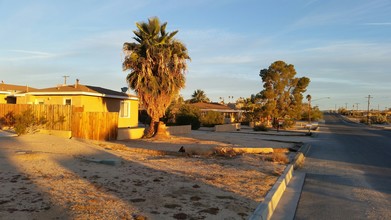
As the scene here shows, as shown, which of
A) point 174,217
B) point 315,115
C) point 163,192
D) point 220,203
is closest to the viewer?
point 174,217

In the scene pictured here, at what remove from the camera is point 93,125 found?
22.4 meters

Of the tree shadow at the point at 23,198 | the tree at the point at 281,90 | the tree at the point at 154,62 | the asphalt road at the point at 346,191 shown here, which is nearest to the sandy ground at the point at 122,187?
the tree shadow at the point at 23,198

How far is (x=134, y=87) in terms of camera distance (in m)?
25.1

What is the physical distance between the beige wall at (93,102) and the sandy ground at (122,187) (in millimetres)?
14130

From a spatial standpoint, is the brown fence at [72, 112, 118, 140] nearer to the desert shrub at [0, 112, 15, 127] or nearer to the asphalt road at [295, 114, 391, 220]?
the desert shrub at [0, 112, 15, 127]

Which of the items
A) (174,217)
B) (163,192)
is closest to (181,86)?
(163,192)

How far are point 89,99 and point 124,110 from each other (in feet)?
14.7

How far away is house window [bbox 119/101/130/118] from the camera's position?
31791 millimetres

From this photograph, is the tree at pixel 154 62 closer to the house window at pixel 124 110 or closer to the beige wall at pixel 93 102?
the beige wall at pixel 93 102

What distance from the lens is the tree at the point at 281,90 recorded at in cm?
5820

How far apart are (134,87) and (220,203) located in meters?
18.5

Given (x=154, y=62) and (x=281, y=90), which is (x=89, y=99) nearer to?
(x=154, y=62)

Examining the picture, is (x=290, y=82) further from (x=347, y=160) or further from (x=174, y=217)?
(x=174, y=217)

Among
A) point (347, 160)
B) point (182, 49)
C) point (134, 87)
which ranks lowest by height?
point (347, 160)
